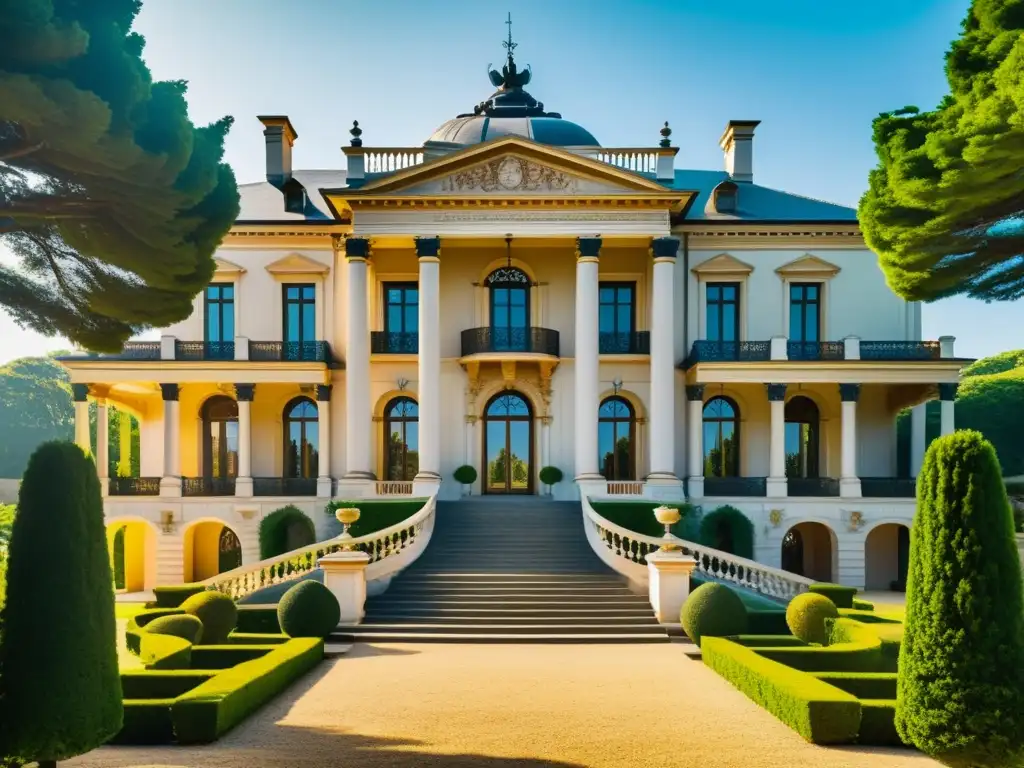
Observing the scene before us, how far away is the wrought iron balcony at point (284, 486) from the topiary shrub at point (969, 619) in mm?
24038

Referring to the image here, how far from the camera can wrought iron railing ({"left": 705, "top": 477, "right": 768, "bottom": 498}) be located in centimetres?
2930

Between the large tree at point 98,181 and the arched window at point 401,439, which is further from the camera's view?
the arched window at point 401,439

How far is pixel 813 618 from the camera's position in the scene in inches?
609

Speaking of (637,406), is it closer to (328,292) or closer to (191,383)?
(328,292)

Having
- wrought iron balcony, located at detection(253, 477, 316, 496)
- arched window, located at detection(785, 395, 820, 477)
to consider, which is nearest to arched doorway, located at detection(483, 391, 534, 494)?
wrought iron balcony, located at detection(253, 477, 316, 496)

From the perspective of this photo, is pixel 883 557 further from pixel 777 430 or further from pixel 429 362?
pixel 429 362

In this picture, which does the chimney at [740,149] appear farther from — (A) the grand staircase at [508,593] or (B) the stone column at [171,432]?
(B) the stone column at [171,432]

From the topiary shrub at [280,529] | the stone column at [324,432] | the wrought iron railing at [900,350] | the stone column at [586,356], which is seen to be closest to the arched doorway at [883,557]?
the wrought iron railing at [900,350]

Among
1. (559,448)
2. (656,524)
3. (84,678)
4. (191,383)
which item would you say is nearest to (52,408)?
(191,383)

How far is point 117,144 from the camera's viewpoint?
12320 mm

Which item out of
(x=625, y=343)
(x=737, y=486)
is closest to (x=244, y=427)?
(x=625, y=343)

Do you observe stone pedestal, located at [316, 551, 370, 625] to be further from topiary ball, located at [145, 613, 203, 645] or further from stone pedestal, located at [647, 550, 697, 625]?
stone pedestal, located at [647, 550, 697, 625]

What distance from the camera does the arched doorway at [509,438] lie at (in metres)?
30.8

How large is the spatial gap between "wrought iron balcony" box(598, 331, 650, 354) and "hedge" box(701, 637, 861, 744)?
17.7m
